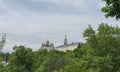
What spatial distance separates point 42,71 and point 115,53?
15.8 meters

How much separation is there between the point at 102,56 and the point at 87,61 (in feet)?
5.85

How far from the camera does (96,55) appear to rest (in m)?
48.5

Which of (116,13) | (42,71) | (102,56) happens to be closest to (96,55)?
(102,56)

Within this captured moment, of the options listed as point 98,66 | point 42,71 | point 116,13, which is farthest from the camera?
point 42,71

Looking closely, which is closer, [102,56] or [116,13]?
[116,13]

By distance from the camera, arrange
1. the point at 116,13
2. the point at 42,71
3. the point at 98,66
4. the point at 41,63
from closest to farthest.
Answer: the point at 116,13 < the point at 98,66 < the point at 42,71 < the point at 41,63

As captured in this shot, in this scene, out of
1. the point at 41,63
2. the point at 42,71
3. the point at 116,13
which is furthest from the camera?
the point at 41,63

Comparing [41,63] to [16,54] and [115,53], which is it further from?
[115,53]

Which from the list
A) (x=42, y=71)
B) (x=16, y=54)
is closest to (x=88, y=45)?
(x=42, y=71)

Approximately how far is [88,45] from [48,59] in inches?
664

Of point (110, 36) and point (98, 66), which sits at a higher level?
point (110, 36)

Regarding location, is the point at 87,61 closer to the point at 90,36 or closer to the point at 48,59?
the point at 90,36

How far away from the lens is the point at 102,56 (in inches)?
1914

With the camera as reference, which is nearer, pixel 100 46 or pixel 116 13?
pixel 116 13
